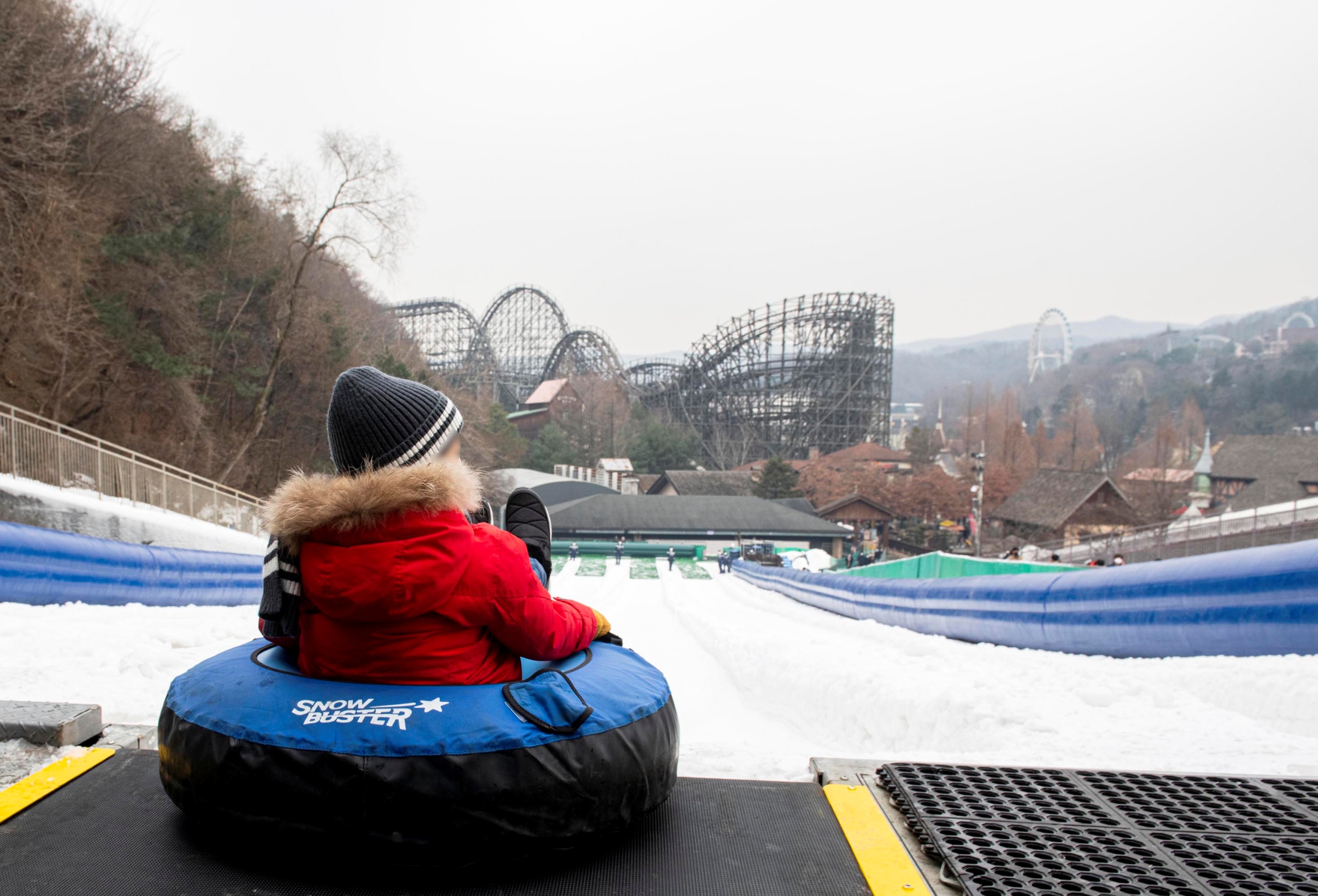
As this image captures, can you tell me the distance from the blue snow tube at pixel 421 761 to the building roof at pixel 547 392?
170ft

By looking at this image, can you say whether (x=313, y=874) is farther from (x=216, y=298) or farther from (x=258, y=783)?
(x=216, y=298)

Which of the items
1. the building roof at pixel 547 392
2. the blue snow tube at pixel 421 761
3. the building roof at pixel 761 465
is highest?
the building roof at pixel 547 392

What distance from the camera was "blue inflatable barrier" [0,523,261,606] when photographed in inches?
199

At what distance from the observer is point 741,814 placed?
1.70 metres

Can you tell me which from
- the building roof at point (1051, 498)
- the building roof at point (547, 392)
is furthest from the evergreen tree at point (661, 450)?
the building roof at point (1051, 498)

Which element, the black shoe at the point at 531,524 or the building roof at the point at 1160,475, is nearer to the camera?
the black shoe at the point at 531,524

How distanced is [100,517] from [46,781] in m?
10.5

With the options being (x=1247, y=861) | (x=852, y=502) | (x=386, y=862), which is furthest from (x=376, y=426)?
(x=852, y=502)

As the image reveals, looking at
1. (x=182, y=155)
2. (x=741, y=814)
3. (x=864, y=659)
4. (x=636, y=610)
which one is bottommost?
(x=636, y=610)

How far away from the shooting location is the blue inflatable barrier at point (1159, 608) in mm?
3229

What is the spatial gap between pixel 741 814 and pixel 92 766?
4.93 ft

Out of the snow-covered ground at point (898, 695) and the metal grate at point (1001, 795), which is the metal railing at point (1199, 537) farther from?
the metal grate at point (1001, 795)

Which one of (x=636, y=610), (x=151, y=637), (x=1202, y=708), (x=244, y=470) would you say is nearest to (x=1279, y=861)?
(x=1202, y=708)

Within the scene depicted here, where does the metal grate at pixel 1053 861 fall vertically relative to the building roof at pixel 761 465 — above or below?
above
